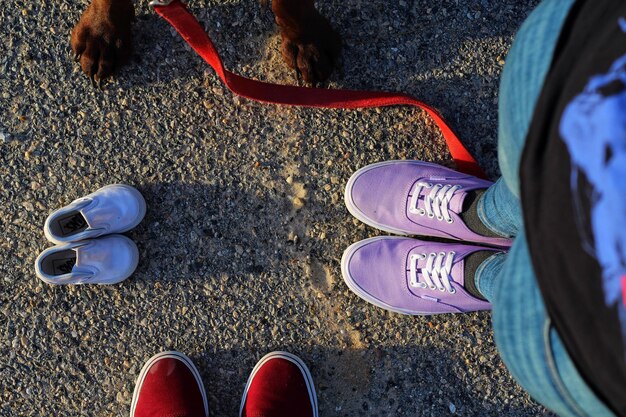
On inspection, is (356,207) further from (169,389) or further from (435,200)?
(169,389)

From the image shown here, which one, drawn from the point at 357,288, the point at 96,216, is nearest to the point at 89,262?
the point at 96,216

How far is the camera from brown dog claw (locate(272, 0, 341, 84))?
6.38ft

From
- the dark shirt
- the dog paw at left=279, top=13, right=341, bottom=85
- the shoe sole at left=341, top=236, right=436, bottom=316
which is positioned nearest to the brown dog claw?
the dog paw at left=279, top=13, right=341, bottom=85

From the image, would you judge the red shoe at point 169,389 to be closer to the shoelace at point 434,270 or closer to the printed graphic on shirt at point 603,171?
the shoelace at point 434,270

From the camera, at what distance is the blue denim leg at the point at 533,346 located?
1001mm

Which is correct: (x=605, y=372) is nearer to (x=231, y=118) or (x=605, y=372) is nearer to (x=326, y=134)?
(x=326, y=134)

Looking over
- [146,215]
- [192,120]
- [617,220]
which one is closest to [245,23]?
[192,120]

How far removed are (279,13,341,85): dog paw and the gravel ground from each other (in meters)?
0.14

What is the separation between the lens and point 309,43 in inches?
80.9

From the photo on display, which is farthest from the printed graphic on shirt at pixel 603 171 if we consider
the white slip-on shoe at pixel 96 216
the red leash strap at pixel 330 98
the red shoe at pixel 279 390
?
the white slip-on shoe at pixel 96 216

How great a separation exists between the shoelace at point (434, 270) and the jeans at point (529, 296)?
0.89 meters

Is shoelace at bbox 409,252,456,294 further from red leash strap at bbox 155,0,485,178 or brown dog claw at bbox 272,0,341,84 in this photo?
brown dog claw at bbox 272,0,341,84

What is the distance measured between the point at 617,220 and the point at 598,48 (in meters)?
0.30

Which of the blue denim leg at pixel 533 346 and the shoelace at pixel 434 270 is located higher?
the blue denim leg at pixel 533 346
